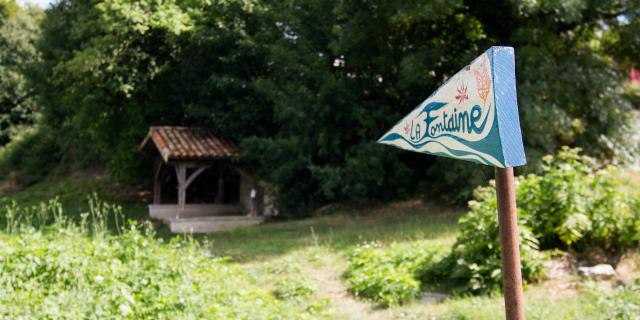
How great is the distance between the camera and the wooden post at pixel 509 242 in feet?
7.64

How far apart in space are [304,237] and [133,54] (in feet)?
26.6

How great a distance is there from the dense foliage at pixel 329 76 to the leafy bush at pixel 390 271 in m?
4.13

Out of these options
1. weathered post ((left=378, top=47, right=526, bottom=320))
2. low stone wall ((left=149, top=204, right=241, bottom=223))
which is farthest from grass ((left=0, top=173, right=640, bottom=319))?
low stone wall ((left=149, top=204, right=241, bottom=223))

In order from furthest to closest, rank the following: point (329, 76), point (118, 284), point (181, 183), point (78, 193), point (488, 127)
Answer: point (78, 193)
point (181, 183)
point (329, 76)
point (118, 284)
point (488, 127)

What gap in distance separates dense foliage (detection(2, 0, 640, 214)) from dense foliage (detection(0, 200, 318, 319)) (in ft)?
20.9

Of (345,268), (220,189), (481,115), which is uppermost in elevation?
(481,115)

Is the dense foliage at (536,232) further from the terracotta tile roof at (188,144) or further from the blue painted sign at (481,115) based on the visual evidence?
the terracotta tile roof at (188,144)

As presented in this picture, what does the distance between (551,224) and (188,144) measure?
10569mm

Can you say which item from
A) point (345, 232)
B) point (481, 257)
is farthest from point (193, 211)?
point (481, 257)

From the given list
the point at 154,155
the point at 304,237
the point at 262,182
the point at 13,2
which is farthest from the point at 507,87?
the point at 13,2

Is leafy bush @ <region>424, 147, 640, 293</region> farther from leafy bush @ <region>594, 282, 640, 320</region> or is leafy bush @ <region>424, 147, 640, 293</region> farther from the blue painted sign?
the blue painted sign

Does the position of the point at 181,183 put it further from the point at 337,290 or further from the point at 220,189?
the point at 337,290

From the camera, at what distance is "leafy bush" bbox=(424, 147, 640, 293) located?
5.72m

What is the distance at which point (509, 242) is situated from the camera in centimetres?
236
